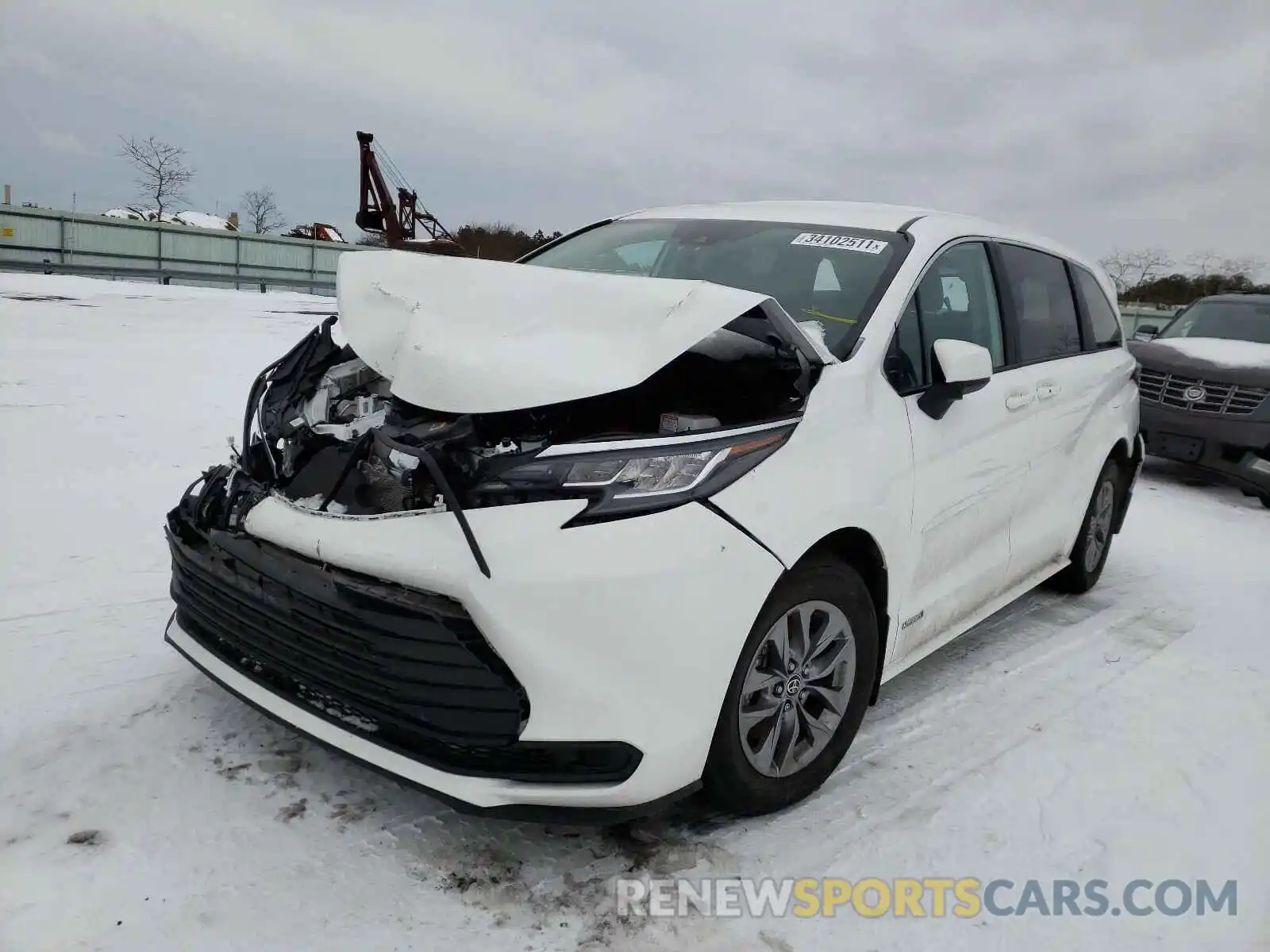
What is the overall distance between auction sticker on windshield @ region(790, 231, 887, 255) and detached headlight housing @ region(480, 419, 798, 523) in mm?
1293

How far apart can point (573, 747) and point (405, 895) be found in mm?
570

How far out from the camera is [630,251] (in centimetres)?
380

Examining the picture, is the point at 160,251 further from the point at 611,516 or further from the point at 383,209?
the point at 611,516

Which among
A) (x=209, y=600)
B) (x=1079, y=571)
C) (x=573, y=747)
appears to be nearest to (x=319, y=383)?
(x=209, y=600)

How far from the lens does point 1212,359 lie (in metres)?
7.99

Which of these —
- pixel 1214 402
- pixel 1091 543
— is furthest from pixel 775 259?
pixel 1214 402

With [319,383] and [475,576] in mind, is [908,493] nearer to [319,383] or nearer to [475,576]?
[475,576]

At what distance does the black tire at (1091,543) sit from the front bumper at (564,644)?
299cm

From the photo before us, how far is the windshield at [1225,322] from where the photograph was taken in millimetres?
8719

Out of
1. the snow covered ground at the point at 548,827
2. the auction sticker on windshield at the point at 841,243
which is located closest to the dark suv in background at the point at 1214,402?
the snow covered ground at the point at 548,827

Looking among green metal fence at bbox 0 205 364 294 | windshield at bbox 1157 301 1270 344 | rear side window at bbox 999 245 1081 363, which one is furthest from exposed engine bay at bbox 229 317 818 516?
green metal fence at bbox 0 205 364 294

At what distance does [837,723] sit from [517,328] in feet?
4.93

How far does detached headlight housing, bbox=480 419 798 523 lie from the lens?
2.17 meters

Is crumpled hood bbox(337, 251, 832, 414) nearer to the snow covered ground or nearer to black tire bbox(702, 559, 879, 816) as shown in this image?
black tire bbox(702, 559, 879, 816)
